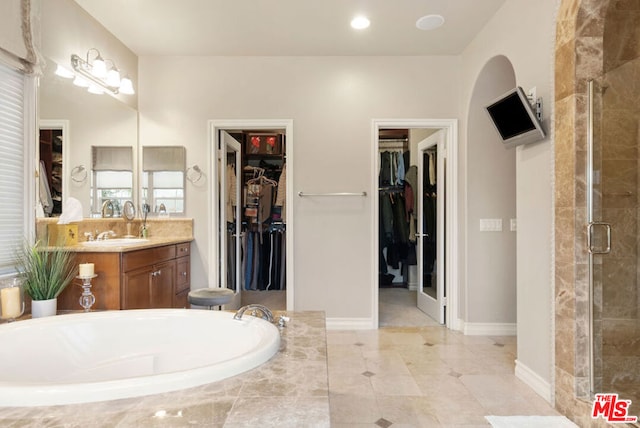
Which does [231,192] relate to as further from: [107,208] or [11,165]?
[11,165]

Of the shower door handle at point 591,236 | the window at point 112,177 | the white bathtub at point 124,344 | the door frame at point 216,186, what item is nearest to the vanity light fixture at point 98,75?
the window at point 112,177

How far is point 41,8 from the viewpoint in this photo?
2.29 meters

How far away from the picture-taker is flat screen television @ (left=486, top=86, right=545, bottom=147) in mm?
2133

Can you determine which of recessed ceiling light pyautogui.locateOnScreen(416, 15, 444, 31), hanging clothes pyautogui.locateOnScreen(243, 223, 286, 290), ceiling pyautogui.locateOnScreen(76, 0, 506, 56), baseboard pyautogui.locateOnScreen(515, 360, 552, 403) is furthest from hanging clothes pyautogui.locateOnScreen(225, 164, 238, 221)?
baseboard pyautogui.locateOnScreen(515, 360, 552, 403)

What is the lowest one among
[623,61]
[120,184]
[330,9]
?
[120,184]

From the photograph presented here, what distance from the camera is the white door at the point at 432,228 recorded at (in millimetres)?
3635

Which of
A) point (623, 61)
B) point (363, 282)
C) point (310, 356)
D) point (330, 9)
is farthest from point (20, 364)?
point (623, 61)

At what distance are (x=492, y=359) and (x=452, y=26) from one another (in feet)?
8.75

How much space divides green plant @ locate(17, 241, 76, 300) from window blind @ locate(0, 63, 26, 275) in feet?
0.25

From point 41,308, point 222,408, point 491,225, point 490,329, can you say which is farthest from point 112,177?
point 490,329

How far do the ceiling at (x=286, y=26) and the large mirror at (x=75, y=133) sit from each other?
2.12 feet

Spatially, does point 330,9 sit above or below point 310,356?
above

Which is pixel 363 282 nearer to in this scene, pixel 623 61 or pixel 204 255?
pixel 204 255

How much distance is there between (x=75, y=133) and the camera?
2660 millimetres
